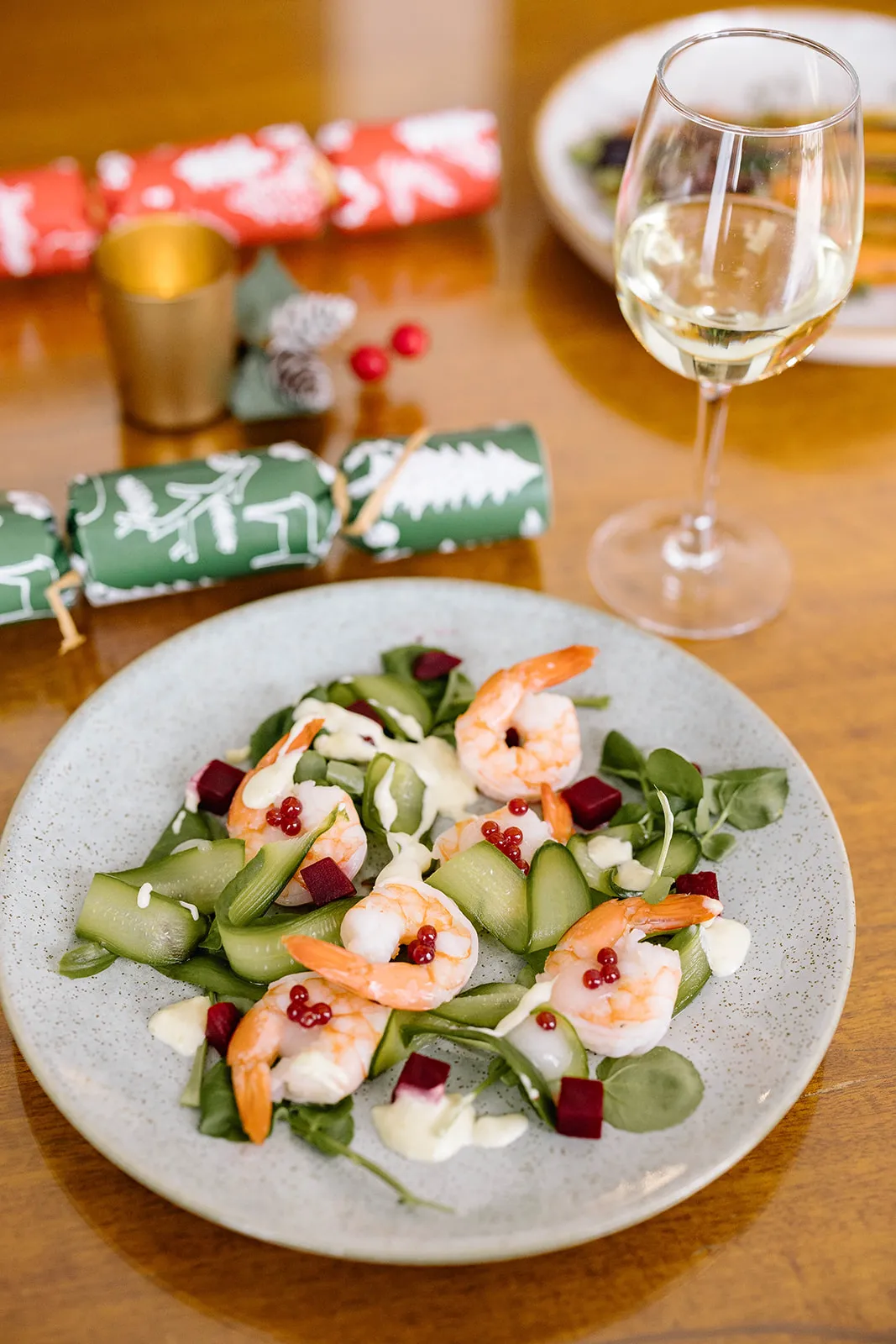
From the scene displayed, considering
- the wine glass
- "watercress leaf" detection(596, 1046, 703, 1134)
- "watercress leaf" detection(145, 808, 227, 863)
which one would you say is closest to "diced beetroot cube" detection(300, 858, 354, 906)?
"watercress leaf" detection(145, 808, 227, 863)

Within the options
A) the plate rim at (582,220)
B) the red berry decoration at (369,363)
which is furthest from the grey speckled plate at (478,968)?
the plate rim at (582,220)

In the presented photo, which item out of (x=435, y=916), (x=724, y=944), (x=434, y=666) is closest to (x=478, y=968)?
(x=435, y=916)

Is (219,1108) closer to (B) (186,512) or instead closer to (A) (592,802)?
(A) (592,802)

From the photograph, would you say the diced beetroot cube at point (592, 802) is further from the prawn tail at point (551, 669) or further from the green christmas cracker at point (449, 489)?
the green christmas cracker at point (449, 489)

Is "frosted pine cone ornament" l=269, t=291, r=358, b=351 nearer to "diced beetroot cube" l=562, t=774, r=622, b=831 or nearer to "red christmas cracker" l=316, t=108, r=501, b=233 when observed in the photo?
"red christmas cracker" l=316, t=108, r=501, b=233

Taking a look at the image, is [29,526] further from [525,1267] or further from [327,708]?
[525,1267]

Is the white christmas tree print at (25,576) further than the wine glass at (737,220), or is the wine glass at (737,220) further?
the white christmas tree print at (25,576)
